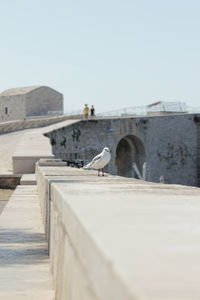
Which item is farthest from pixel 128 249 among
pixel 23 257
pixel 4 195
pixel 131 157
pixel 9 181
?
pixel 131 157

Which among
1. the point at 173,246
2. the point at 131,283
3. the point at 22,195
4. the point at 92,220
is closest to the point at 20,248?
the point at 92,220

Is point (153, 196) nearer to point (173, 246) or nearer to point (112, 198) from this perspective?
point (112, 198)

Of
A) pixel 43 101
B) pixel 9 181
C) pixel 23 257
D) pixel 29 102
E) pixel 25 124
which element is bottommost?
pixel 9 181

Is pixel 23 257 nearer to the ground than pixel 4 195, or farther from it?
farther from it

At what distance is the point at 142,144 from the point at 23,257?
24693mm

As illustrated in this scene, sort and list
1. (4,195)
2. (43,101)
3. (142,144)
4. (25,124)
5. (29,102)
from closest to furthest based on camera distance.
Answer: (4,195)
(142,144)
(25,124)
(29,102)
(43,101)

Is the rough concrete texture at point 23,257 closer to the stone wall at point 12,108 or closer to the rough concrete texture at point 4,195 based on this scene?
the rough concrete texture at point 4,195

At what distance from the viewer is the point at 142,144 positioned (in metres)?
28.1

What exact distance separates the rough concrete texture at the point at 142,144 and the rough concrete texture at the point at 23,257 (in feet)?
57.1

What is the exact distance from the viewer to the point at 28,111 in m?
40.0

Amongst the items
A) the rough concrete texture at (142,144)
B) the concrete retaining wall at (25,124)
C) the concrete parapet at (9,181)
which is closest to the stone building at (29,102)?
the concrete retaining wall at (25,124)

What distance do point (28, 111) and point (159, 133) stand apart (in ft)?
47.6

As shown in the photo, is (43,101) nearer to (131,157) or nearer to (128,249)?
(131,157)

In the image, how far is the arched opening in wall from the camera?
93.9 feet
